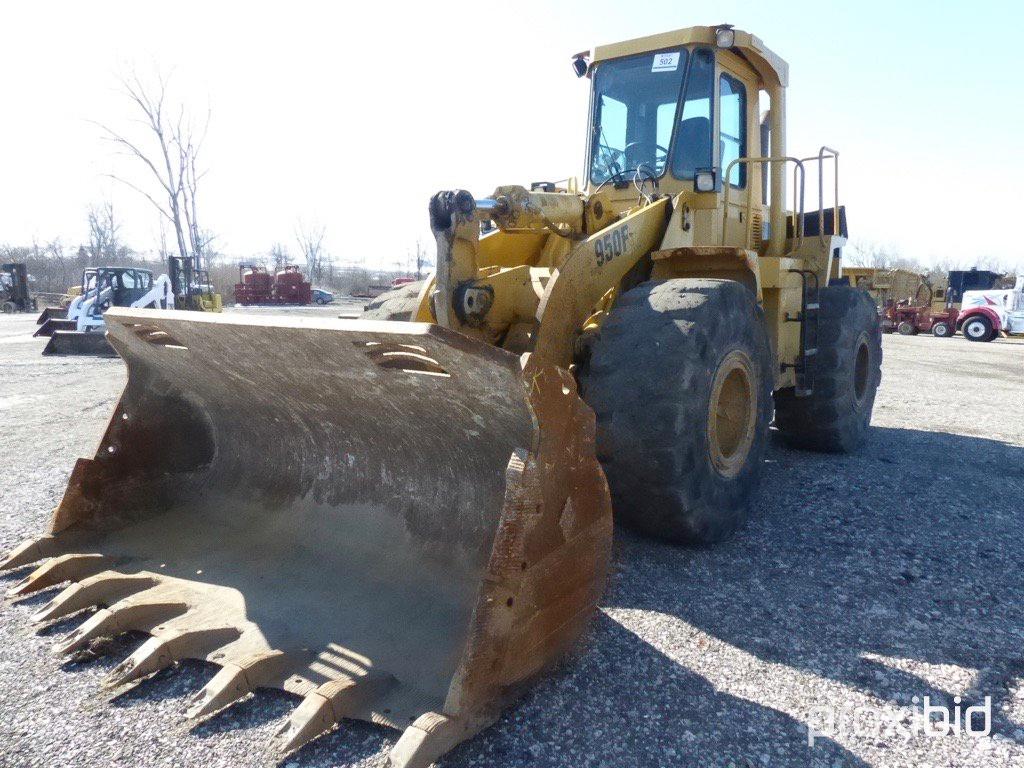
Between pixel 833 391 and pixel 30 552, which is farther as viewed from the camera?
pixel 833 391

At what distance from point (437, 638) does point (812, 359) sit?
423cm

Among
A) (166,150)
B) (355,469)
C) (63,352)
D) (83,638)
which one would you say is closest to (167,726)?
(83,638)

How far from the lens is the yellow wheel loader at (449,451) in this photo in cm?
247

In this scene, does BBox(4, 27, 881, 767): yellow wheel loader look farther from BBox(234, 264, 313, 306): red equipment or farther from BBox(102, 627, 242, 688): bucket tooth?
BBox(234, 264, 313, 306): red equipment

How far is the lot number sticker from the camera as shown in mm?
4988

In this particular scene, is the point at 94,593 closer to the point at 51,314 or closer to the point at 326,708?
the point at 326,708

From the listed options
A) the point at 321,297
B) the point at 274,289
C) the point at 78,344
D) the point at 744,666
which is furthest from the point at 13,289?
the point at 744,666

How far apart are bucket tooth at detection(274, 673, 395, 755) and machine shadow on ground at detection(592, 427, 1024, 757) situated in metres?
1.18

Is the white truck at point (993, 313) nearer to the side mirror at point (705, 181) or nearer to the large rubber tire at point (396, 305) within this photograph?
the side mirror at point (705, 181)

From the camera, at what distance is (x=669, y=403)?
3369mm

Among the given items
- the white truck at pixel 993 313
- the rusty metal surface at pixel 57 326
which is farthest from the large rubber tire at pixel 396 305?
the white truck at pixel 993 313

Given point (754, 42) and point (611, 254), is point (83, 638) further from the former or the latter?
point (754, 42)

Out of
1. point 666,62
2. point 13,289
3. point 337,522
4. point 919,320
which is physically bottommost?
point 337,522
